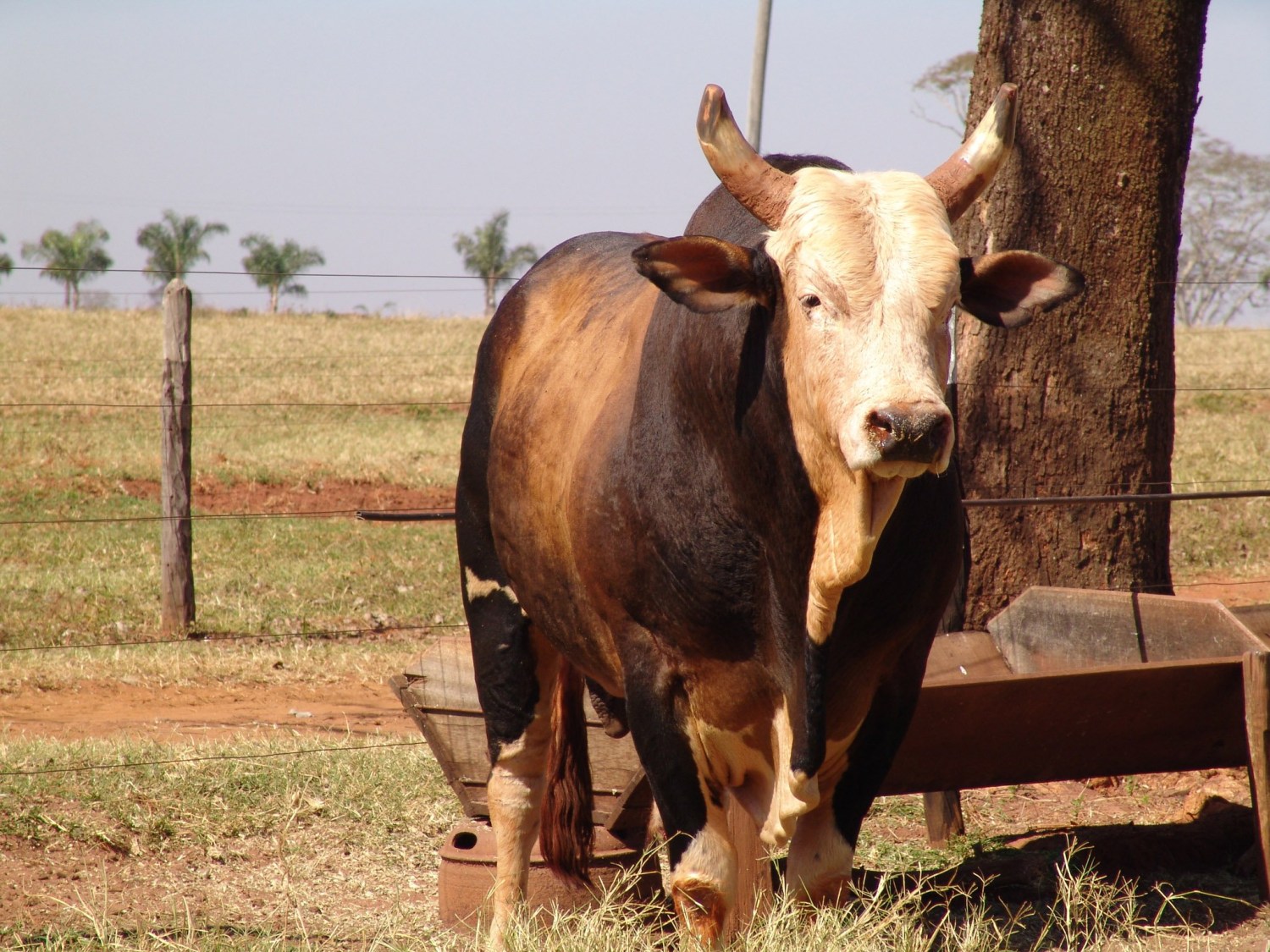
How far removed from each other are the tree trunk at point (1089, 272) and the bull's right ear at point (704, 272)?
131 inches

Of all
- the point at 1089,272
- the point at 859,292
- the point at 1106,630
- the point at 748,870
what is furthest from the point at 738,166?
the point at 1089,272

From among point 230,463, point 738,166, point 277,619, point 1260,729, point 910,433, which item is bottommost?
point 230,463

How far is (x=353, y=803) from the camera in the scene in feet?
18.1

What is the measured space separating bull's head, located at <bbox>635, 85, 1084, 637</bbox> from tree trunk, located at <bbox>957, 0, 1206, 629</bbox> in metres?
3.06

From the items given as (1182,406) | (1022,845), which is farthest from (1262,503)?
(1022,845)

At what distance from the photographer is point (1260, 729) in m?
4.19

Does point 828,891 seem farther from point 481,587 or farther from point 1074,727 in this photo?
point 481,587

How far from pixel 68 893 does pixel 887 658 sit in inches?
119

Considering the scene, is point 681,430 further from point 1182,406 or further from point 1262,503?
point 1182,406

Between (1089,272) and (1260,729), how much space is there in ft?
7.95

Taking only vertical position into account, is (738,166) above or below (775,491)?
above

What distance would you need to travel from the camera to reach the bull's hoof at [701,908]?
3250 millimetres

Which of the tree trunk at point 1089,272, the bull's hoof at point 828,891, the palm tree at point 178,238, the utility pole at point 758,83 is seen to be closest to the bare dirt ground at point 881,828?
the tree trunk at point 1089,272

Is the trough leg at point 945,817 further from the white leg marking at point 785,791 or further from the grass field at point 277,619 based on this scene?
the white leg marking at point 785,791
